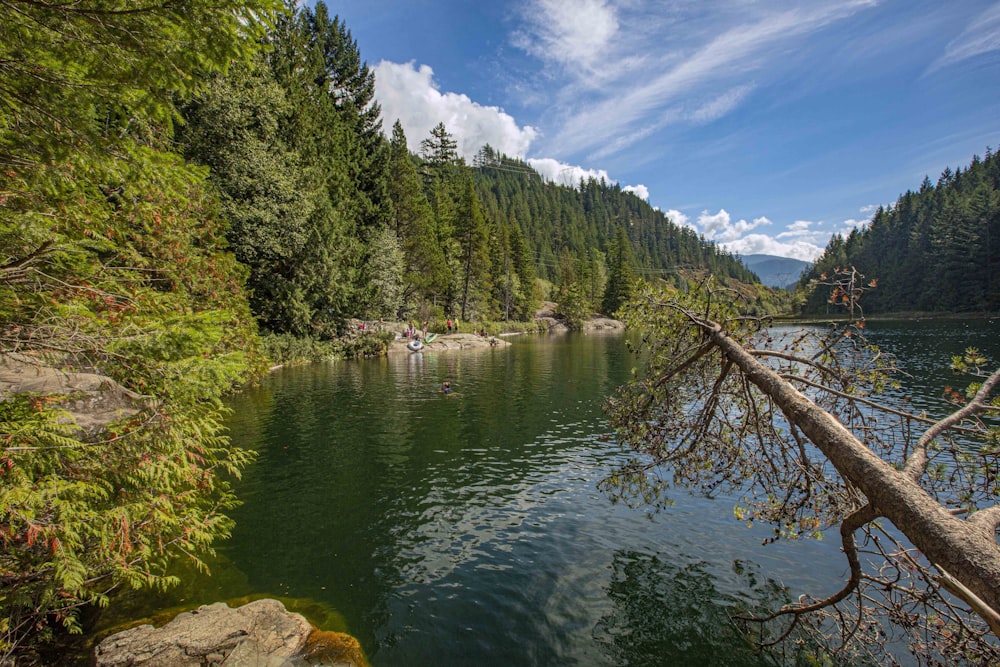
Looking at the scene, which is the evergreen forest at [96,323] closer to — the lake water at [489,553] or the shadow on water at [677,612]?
the lake water at [489,553]

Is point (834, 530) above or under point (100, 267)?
under

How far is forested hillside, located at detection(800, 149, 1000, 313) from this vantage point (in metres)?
73.0

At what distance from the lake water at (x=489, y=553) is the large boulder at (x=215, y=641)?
102 centimetres

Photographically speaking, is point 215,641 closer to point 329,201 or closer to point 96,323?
point 96,323

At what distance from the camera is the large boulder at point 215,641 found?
5070 mm

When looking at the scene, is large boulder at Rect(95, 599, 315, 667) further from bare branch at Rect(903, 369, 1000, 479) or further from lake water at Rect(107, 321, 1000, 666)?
bare branch at Rect(903, 369, 1000, 479)

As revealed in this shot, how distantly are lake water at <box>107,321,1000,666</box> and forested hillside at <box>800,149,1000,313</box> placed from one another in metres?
62.2

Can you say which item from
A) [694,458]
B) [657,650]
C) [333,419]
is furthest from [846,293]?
[333,419]

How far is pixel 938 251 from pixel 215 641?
365 ft

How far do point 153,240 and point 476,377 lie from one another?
18.1 m

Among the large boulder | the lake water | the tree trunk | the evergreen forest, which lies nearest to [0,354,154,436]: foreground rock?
the evergreen forest

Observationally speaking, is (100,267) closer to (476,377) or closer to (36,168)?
(36,168)

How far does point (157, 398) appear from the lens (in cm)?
521

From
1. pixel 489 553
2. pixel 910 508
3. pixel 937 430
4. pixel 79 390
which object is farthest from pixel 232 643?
pixel 937 430
